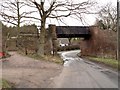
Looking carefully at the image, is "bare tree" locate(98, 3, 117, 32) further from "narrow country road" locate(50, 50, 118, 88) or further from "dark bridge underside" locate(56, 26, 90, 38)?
"narrow country road" locate(50, 50, 118, 88)

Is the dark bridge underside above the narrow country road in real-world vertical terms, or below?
above

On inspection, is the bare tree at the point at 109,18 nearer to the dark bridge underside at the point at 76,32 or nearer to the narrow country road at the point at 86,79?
the dark bridge underside at the point at 76,32

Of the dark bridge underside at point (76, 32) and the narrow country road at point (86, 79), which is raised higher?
the dark bridge underside at point (76, 32)

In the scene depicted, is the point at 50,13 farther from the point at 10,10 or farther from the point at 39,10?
the point at 10,10

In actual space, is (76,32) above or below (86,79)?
above

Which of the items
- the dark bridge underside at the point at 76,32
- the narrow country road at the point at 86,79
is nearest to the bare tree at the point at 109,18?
the dark bridge underside at the point at 76,32

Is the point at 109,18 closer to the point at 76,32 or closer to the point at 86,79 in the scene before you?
the point at 76,32

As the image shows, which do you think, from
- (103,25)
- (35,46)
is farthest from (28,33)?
(103,25)

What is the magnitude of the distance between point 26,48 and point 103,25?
48069 mm

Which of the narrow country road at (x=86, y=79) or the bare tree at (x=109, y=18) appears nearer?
the narrow country road at (x=86, y=79)

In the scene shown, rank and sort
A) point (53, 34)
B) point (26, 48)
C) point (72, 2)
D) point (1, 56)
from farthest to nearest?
point (53, 34) → point (26, 48) → point (72, 2) → point (1, 56)

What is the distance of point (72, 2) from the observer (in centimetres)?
3609

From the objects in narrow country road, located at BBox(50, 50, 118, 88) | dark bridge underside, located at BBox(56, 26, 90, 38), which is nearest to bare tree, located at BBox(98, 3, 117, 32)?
dark bridge underside, located at BBox(56, 26, 90, 38)

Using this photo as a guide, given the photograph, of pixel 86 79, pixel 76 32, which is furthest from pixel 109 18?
pixel 86 79
